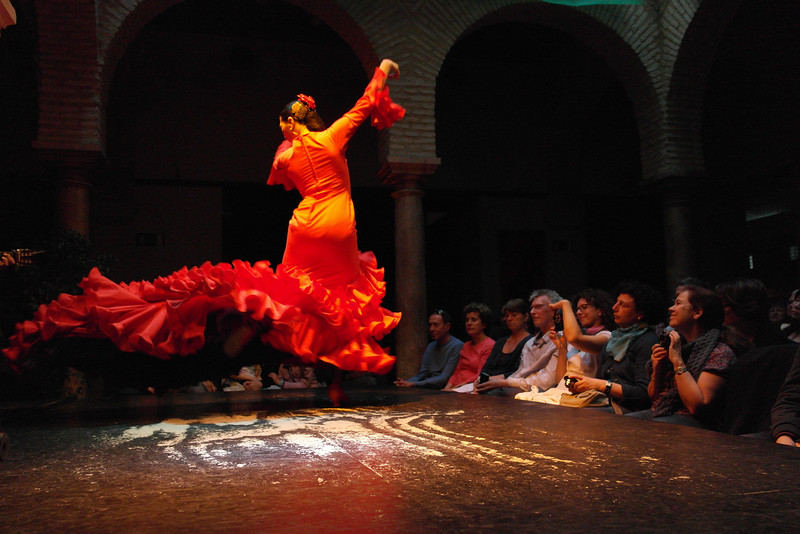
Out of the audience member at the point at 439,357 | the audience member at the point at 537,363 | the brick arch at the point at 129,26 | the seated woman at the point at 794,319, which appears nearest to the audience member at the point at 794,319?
the seated woman at the point at 794,319

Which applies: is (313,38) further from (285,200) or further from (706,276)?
(706,276)

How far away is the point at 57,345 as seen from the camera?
3451 mm

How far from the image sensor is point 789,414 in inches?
92.6

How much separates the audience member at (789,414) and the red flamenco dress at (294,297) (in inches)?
75.0

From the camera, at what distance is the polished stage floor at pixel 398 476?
1463 millimetres

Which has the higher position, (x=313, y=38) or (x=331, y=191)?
(x=313, y=38)

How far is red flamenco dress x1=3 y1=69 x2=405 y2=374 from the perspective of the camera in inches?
132

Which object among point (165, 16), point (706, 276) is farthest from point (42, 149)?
point (706, 276)

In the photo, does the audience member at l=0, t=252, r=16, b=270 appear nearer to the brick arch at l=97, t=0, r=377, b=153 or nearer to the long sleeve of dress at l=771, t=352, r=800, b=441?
the long sleeve of dress at l=771, t=352, r=800, b=441

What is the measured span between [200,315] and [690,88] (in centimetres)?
666

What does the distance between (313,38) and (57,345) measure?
7792 mm

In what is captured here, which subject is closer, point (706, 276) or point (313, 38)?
point (313, 38)

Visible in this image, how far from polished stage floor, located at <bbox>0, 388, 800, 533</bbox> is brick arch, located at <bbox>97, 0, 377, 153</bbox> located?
14.4 ft

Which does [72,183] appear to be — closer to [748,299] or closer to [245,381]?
[245,381]
